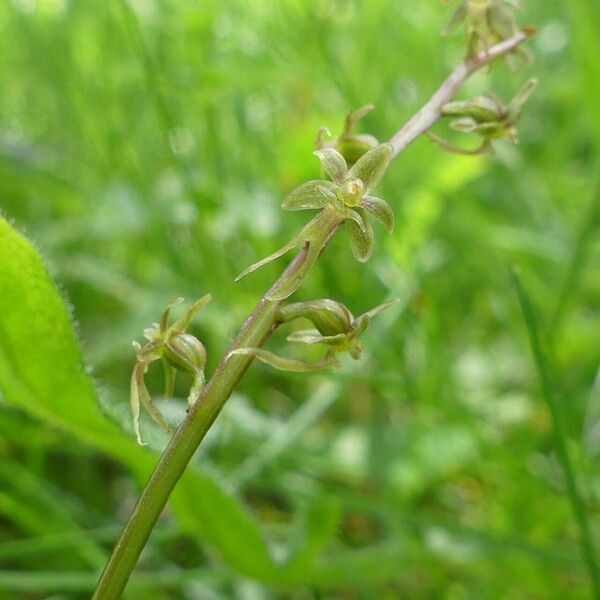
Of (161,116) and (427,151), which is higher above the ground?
(427,151)

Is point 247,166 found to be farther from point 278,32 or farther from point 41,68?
point 41,68

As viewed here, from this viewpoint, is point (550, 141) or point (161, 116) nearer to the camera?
point (161, 116)

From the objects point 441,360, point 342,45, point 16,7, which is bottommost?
point 441,360

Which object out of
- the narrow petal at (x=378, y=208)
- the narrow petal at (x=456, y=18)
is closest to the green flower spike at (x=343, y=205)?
the narrow petal at (x=378, y=208)

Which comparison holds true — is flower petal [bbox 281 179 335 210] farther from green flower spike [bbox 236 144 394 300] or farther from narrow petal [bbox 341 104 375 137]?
narrow petal [bbox 341 104 375 137]

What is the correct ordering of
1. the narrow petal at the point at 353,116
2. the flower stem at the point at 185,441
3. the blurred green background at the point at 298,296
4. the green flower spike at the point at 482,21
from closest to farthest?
1. the flower stem at the point at 185,441
2. the narrow petal at the point at 353,116
3. the green flower spike at the point at 482,21
4. the blurred green background at the point at 298,296

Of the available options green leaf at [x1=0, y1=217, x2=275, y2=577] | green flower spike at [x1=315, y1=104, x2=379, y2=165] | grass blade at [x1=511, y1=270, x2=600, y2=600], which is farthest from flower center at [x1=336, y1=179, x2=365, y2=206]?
grass blade at [x1=511, y1=270, x2=600, y2=600]

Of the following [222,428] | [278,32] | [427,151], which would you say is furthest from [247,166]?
[222,428]

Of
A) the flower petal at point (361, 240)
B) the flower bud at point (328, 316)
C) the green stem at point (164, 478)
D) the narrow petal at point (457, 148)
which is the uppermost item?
the narrow petal at point (457, 148)

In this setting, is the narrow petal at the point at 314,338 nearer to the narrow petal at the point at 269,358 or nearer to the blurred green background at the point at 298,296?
the narrow petal at the point at 269,358
